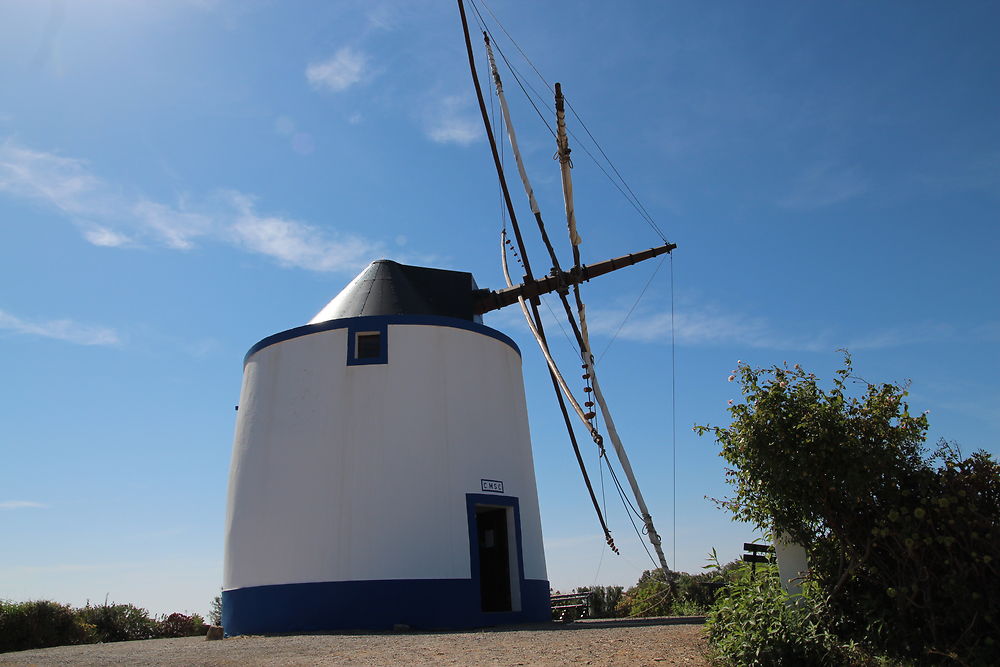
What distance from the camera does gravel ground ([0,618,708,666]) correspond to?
25.0 feet

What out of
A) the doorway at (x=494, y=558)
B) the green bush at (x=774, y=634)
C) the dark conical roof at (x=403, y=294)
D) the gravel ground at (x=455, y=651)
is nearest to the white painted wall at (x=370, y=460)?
the doorway at (x=494, y=558)

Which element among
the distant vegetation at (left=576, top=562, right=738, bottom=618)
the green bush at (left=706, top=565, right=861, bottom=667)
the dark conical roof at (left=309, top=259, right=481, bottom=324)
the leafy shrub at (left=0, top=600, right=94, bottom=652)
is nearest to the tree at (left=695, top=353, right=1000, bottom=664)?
the green bush at (left=706, top=565, right=861, bottom=667)

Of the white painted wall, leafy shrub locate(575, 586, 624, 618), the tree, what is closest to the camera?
the tree

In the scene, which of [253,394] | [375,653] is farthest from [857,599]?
[253,394]

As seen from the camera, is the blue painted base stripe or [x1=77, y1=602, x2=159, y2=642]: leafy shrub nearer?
the blue painted base stripe

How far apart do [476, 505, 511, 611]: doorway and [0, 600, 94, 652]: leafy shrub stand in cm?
750

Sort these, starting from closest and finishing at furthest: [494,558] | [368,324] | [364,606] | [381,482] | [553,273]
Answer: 1. [364,606]
2. [381,482]
3. [368,324]
4. [494,558]
5. [553,273]

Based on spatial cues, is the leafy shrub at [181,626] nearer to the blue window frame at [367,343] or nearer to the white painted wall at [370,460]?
the white painted wall at [370,460]

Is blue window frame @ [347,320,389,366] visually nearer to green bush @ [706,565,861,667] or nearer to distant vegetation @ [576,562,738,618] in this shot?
distant vegetation @ [576,562,738,618]

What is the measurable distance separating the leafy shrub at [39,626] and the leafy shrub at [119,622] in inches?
21.7

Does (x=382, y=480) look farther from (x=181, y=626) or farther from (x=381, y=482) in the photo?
(x=181, y=626)

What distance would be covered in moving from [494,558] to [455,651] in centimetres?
684

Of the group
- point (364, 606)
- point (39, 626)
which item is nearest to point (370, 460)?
point (364, 606)

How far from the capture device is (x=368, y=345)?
1452 cm
